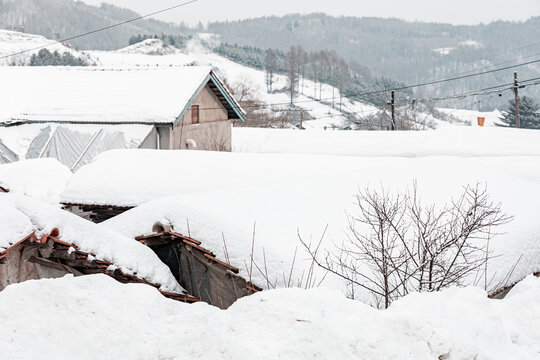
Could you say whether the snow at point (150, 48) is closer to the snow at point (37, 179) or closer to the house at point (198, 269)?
the snow at point (37, 179)

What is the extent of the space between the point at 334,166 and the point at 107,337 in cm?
982

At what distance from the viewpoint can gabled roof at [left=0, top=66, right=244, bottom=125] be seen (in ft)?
73.3

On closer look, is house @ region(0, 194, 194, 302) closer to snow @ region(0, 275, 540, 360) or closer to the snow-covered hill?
snow @ region(0, 275, 540, 360)

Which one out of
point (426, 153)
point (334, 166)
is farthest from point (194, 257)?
point (426, 153)

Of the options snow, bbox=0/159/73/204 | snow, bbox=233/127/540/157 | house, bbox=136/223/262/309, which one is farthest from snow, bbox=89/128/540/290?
snow, bbox=0/159/73/204

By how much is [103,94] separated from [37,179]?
845 centimetres

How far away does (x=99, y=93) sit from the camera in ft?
79.9

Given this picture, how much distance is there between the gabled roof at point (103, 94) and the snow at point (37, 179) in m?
4.97

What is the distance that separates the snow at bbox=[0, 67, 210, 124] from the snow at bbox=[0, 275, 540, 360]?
59.7ft

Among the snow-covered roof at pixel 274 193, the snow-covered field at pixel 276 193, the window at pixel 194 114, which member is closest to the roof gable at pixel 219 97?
the window at pixel 194 114

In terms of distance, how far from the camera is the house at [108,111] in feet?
71.8

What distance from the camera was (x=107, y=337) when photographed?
329 cm

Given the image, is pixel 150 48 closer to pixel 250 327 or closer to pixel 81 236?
pixel 81 236

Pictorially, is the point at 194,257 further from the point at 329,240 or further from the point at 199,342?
the point at 199,342
